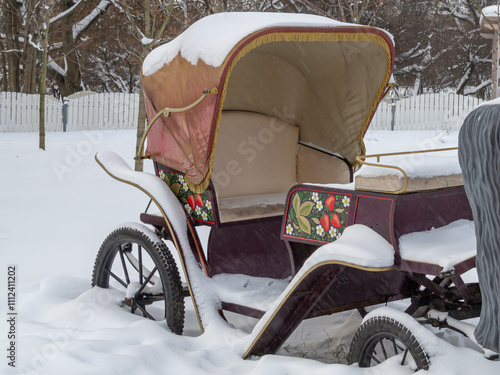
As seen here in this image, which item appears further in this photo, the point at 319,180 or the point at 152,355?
the point at 319,180

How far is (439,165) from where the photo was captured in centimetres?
302

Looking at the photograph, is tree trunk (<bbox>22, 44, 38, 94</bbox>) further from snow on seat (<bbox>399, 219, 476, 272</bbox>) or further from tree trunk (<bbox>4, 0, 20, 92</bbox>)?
snow on seat (<bbox>399, 219, 476, 272</bbox>)

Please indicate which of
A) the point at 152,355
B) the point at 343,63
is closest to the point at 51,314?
the point at 152,355

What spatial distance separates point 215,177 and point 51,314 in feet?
5.07

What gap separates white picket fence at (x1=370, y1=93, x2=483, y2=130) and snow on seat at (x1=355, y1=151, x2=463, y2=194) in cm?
1557

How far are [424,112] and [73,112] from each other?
10176 millimetres

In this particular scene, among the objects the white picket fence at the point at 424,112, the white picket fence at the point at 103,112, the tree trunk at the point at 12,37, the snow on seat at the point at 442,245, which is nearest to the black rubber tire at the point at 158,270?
the snow on seat at the point at 442,245

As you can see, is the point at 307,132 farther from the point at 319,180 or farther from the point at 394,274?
the point at 394,274

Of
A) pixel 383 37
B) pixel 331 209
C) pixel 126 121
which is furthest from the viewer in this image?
pixel 126 121

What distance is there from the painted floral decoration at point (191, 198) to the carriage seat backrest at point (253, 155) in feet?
1.77

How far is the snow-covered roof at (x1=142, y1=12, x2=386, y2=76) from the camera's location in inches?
138

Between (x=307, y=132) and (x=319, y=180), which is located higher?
(x=307, y=132)

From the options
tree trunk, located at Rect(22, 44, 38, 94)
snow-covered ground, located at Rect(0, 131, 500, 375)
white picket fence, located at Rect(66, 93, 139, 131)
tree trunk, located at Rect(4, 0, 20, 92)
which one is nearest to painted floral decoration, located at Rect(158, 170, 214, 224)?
snow-covered ground, located at Rect(0, 131, 500, 375)

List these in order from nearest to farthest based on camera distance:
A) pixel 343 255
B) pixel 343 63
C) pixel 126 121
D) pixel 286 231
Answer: pixel 343 255, pixel 286 231, pixel 343 63, pixel 126 121
